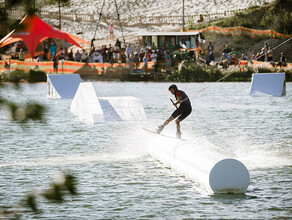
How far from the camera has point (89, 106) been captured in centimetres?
2273

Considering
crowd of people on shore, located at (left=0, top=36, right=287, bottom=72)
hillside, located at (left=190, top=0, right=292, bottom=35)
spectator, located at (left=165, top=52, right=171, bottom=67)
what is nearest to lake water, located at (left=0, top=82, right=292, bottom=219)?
crowd of people on shore, located at (left=0, top=36, right=287, bottom=72)

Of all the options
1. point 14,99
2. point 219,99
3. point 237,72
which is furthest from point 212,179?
point 237,72

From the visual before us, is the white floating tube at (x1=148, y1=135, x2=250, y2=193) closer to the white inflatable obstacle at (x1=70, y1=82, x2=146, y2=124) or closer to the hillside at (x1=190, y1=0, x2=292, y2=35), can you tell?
the white inflatable obstacle at (x1=70, y1=82, x2=146, y2=124)

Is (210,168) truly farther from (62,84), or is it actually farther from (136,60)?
(136,60)

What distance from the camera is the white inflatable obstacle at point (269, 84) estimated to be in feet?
112

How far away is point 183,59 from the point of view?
46.9m

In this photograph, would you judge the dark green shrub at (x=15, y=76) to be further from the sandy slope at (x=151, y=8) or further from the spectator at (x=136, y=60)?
the sandy slope at (x=151, y=8)

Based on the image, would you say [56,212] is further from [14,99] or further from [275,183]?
[14,99]

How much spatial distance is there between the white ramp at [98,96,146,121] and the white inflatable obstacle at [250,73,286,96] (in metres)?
12.2

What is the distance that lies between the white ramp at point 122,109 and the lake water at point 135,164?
56cm

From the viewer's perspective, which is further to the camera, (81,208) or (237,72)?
(237,72)

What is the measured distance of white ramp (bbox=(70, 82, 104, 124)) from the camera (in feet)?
74.5

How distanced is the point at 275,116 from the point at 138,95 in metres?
11.5

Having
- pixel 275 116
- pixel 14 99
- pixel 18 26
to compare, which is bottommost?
pixel 275 116
